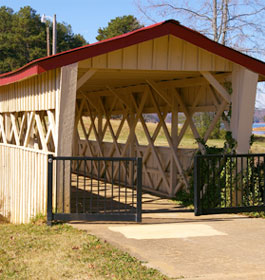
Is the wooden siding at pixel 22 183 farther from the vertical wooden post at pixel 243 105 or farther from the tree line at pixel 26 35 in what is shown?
the tree line at pixel 26 35

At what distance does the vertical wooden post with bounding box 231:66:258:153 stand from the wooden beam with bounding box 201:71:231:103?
20cm

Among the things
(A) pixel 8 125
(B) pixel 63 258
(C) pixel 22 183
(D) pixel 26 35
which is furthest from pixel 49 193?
(D) pixel 26 35

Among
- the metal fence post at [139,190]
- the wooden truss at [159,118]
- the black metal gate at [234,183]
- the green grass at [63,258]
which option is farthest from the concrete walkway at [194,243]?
the wooden truss at [159,118]

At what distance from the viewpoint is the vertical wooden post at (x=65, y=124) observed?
9586 millimetres

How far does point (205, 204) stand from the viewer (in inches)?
442

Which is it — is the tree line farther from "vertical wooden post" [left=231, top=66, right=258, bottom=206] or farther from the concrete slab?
the concrete slab

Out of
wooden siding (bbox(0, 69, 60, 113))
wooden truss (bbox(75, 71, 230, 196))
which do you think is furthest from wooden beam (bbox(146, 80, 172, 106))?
wooden siding (bbox(0, 69, 60, 113))

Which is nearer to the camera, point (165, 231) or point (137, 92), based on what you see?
point (165, 231)

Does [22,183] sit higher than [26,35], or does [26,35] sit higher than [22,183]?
[26,35]

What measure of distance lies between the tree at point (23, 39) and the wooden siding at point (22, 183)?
44.6 meters

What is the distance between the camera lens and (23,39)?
5806cm

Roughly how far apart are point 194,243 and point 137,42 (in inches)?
163

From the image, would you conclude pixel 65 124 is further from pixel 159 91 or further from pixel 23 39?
pixel 23 39

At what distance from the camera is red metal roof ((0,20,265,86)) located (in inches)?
376
